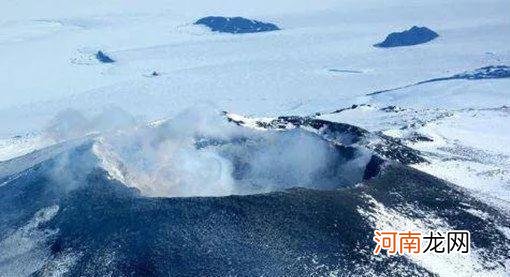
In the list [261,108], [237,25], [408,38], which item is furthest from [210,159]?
[237,25]

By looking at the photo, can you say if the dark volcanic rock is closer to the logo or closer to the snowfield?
the snowfield

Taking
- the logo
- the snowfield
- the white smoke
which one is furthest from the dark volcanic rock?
the logo

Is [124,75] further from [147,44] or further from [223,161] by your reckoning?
[223,161]

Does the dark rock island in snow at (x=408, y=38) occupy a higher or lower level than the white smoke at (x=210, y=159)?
lower

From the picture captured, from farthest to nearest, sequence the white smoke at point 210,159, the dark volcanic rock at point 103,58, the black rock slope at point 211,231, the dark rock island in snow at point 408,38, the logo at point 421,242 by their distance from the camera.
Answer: the dark rock island in snow at point 408,38 < the dark volcanic rock at point 103,58 < the white smoke at point 210,159 < the logo at point 421,242 < the black rock slope at point 211,231

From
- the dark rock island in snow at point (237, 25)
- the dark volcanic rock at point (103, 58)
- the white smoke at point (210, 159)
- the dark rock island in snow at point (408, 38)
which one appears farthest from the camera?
the dark rock island in snow at point (237, 25)

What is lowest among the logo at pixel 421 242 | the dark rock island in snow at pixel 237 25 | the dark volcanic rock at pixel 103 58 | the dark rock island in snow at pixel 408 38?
the dark volcanic rock at pixel 103 58

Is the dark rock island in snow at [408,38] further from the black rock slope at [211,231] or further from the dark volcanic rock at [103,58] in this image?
the black rock slope at [211,231]

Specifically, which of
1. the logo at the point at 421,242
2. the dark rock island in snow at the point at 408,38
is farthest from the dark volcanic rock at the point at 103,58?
the logo at the point at 421,242
